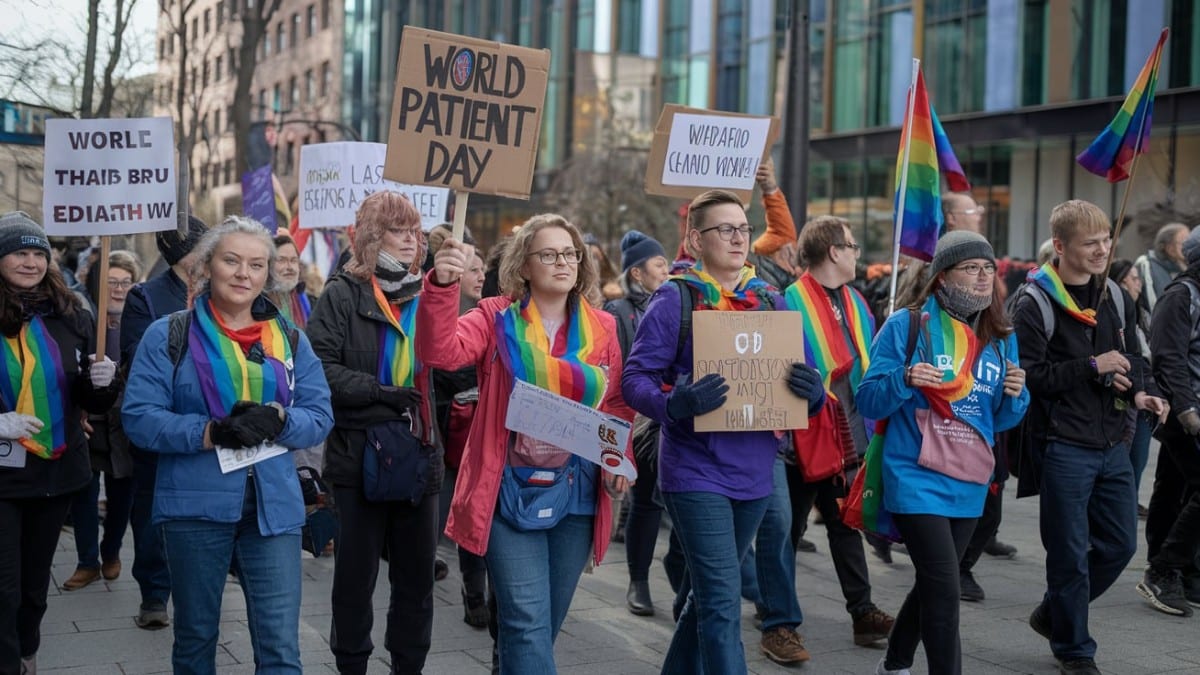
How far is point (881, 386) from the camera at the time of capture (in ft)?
16.4

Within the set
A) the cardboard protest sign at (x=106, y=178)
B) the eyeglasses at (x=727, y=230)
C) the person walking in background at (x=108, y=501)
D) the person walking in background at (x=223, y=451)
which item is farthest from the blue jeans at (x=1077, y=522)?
the person walking in background at (x=108, y=501)

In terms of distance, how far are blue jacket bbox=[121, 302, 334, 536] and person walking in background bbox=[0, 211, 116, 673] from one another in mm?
1001

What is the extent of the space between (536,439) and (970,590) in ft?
12.2

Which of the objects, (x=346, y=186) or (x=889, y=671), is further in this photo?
(x=346, y=186)

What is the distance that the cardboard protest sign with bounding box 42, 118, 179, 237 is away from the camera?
5.74m

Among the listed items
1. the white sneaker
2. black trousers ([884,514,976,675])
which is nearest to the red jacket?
black trousers ([884,514,976,675])

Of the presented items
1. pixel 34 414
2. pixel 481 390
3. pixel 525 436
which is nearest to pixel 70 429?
pixel 34 414

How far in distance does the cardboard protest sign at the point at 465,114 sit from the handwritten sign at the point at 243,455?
3.35 ft

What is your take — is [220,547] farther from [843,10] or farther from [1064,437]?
[843,10]

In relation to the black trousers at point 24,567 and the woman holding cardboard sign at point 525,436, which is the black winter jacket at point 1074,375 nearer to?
the woman holding cardboard sign at point 525,436

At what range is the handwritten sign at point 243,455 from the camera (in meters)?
4.21

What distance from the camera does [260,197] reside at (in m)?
11.0

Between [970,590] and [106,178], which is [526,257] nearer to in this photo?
[106,178]

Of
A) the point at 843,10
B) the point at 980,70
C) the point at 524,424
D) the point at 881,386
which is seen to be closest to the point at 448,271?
the point at 524,424
